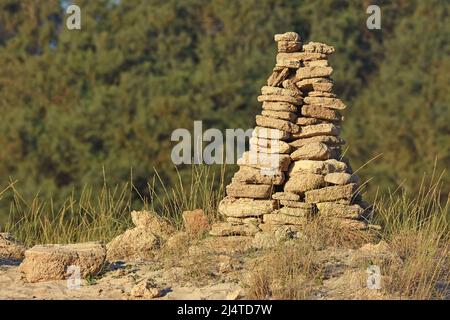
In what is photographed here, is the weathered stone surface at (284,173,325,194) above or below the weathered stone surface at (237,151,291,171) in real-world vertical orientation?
below

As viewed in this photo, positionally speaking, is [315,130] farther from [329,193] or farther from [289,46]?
[289,46]

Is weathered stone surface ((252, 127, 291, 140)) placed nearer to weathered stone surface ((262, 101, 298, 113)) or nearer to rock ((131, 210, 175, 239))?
weathered stone surface ((262, 101, 298, 113))

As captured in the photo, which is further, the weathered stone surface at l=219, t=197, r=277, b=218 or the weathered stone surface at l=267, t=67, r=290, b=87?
the weathered stone surface at l=267, t=67, r=290, b=87

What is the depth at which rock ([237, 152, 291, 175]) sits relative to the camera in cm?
949

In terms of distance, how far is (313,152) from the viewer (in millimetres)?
9477

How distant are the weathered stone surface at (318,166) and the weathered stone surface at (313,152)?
0.05 metres

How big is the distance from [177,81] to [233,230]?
15233 mm

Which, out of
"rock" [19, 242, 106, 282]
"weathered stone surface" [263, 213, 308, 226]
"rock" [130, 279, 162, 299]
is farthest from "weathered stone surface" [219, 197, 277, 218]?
"rock" [130, 279, 162, 299]

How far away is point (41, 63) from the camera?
25.7 metres

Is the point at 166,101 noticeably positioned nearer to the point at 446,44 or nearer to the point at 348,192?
the point at 446,44

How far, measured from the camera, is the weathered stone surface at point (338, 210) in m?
9.24

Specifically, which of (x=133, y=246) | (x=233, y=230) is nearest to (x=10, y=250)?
(x=133, y=246)

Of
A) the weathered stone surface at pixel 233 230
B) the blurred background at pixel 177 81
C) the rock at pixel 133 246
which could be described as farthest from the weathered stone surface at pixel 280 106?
the blurred background at pixel 177 81

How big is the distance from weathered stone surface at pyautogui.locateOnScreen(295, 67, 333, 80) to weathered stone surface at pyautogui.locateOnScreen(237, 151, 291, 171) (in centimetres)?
86
